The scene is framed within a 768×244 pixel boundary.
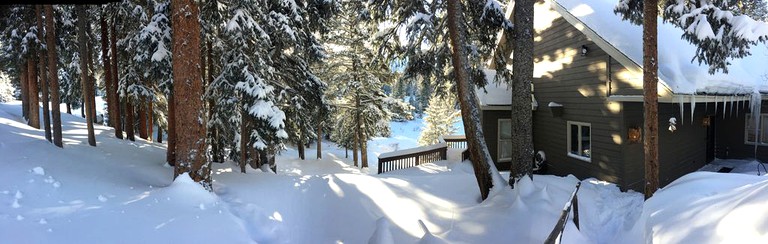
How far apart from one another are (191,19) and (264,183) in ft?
12.0

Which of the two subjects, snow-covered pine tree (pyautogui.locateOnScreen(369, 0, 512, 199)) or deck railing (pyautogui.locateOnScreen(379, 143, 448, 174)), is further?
deck railing (pyautogui.locateOnScreen(379, 143, 448, 174))

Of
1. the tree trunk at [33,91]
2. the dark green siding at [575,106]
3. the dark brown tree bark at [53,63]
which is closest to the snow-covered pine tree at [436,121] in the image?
the dark green siding at [575,106]

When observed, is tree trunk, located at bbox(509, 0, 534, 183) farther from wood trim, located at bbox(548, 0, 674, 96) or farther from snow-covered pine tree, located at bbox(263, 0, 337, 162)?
snow-covered pine tree, located at bbox(263, 0, 337, 162)

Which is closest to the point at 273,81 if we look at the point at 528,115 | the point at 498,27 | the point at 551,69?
the point at 498,27

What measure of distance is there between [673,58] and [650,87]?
398 cm

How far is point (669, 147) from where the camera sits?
10.2 meters

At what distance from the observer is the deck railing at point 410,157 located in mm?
12281

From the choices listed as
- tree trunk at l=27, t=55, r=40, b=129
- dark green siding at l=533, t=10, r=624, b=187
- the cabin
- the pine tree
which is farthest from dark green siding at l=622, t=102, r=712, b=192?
tree trunk at l=27, t=55, r=40, b=129

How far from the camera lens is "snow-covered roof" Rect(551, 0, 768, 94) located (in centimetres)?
866

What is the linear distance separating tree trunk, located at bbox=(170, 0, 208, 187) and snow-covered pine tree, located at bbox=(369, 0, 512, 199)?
13.4ft

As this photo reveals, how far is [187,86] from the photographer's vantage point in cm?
667

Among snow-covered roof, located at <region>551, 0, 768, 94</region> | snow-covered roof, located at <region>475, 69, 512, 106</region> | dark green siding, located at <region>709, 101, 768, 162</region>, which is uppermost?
snow-covered roof, located at <region>551, 0, 768, 94</region>

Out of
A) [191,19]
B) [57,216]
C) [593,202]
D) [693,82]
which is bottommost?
[593,202]

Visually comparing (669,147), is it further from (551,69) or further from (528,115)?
(528,115)
